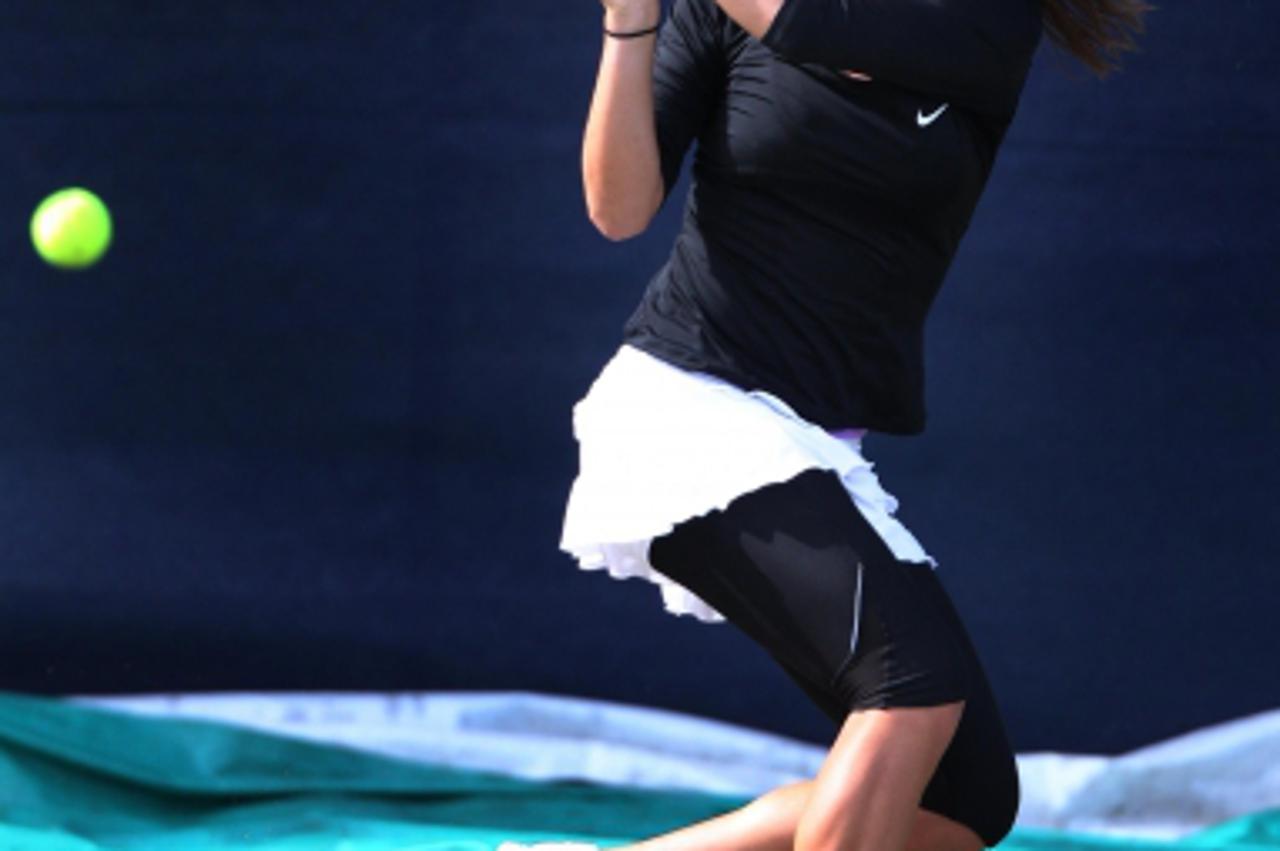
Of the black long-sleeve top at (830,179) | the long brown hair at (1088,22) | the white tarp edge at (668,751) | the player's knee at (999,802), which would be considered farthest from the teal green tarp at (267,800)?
the long brown hair at (1088,22)

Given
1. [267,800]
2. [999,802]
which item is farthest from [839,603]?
[267,800]

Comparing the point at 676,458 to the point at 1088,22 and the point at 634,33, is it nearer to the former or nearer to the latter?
the point at 634,33

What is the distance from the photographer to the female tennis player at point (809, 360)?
1862mm

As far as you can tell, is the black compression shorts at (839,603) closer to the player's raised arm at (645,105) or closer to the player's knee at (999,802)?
the player's knee at (999,802)

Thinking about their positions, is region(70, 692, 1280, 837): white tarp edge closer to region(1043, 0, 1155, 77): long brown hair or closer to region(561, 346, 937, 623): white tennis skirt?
region(561, 346, 937, 623): white tennis skirt

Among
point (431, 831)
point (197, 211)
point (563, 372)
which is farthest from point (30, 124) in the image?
point (431, 831)

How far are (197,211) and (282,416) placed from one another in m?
0.40

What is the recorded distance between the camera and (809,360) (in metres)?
1.98

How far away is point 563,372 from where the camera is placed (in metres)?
3.33

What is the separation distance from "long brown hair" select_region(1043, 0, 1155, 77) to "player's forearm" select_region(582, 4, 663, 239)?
0.52 metres

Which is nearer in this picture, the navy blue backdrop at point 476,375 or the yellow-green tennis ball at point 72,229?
the yellow-green tennis ball at point 72,229

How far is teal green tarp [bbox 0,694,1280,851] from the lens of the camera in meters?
3.07

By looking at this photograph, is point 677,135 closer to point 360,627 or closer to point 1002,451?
point 1002,451

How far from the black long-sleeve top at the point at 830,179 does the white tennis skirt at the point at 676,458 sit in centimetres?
3
